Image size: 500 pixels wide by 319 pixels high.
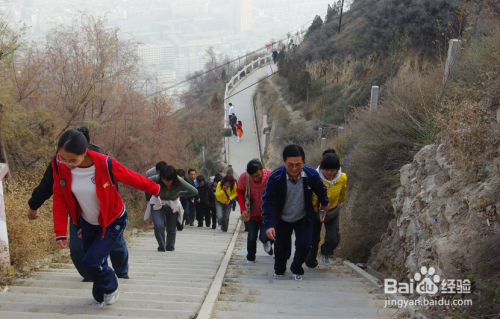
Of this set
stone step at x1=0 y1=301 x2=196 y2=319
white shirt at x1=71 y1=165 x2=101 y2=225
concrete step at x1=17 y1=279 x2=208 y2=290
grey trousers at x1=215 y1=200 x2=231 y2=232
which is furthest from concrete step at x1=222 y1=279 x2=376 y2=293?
grey trousers at x1=215 y1=200 x2=231 y2=232

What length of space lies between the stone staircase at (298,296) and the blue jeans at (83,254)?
1230mm

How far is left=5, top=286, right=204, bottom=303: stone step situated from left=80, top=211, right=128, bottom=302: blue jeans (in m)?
0.35

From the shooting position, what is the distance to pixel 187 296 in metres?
3.99

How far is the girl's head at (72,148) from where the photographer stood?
3.26 meters

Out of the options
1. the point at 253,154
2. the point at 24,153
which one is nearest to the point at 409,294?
the point at 24,153

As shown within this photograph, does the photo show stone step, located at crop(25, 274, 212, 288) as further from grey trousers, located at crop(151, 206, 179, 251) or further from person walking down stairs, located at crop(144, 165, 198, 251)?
grey trousers, located at crop(151, 206, 179, 251)

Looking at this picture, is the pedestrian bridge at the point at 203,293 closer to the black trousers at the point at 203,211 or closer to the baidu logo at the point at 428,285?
the baidu logo at the point at 428,285

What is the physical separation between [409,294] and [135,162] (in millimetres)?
12892

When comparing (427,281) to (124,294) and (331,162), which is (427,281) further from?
(124,294)

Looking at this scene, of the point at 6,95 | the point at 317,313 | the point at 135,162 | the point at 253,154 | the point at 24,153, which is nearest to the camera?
the point at 317,313

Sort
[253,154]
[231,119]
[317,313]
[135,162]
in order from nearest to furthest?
[317,313] → [135,162] → [253,154] → [231,119]

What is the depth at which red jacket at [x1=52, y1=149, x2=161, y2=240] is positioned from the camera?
11.5 ft

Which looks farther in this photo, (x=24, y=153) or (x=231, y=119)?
(x=231, y=119)

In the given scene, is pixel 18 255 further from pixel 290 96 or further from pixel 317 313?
pixel 290 96
